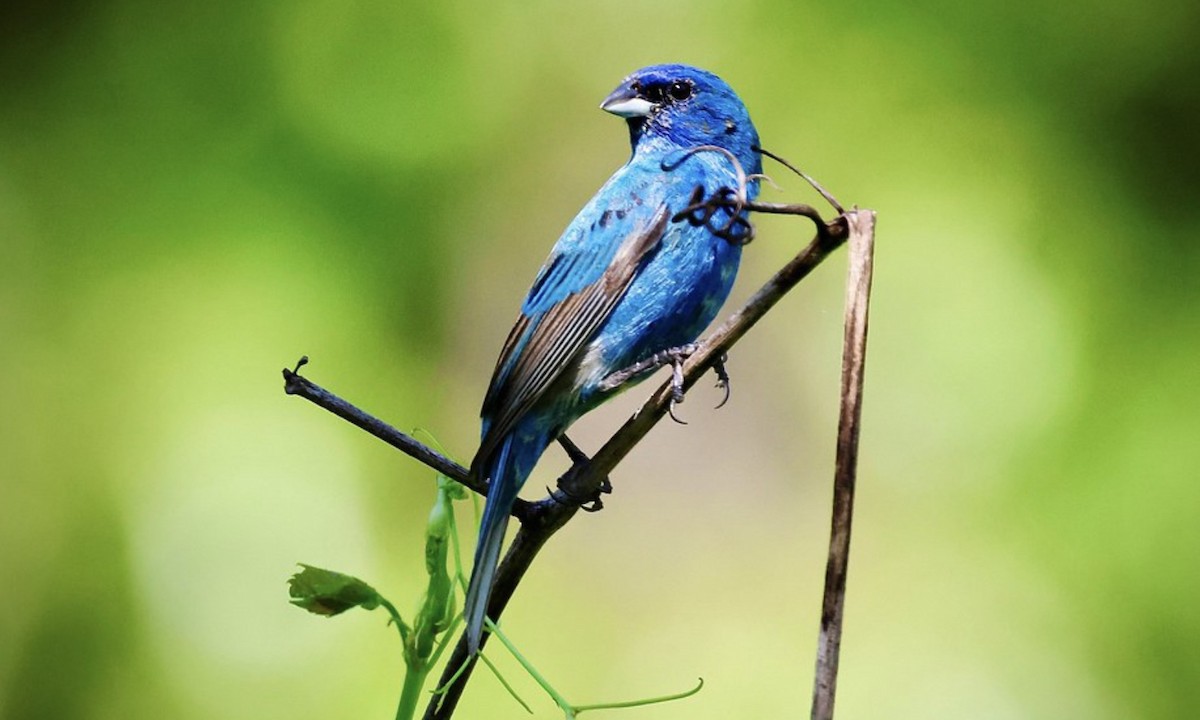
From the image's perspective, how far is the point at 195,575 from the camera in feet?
10.6

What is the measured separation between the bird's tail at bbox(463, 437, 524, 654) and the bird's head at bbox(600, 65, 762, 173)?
942mm

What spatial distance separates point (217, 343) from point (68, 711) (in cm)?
97

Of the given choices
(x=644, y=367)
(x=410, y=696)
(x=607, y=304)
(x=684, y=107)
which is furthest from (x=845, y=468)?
(x=684, y=107)

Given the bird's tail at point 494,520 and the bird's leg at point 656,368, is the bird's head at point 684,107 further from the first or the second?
the bird's tail at point 494,520

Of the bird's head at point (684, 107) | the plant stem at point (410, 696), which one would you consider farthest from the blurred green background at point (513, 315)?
the plant stem at point (410, 696)

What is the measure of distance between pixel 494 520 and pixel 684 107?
50.0 inches

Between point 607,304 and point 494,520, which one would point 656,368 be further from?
point 494,520

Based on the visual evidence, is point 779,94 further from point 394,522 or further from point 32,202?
point 32,202

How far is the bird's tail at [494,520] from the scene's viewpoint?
7.10 feet

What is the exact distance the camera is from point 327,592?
1396 millimetres

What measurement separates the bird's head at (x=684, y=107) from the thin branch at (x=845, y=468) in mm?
2132

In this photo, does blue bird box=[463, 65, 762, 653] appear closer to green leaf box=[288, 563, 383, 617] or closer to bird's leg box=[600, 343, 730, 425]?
bird's leg box=[600, 343, 730, 425]

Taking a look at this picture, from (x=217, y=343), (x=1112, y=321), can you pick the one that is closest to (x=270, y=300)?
(x=217, y=343)

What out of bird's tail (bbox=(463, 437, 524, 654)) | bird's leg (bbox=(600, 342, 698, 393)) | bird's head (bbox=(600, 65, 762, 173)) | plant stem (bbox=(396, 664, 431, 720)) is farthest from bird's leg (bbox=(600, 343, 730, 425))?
plant stem (bbox=(396, 664, 431, 720))
